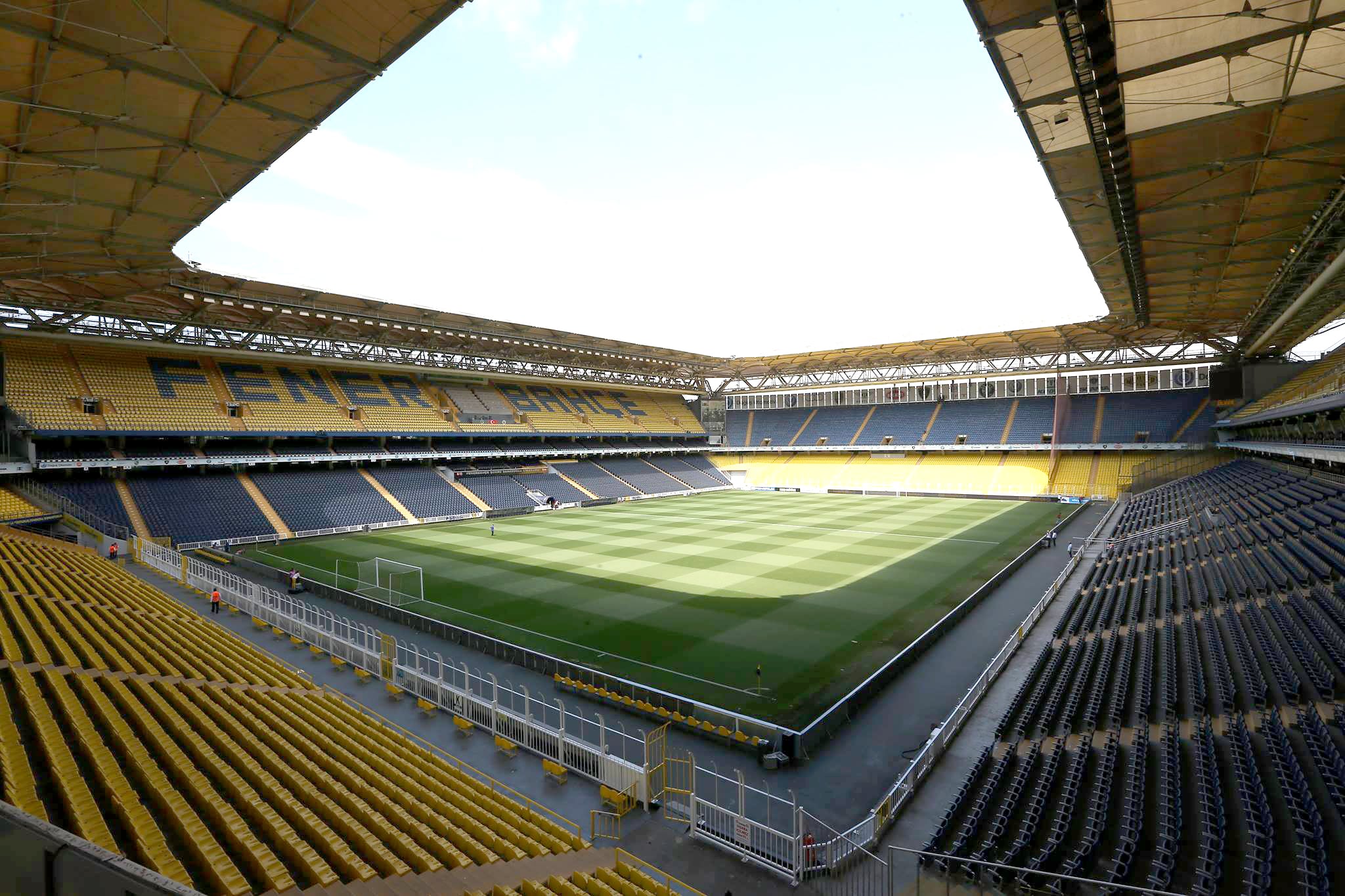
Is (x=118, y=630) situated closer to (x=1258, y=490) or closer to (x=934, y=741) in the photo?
(x=934, y=741)

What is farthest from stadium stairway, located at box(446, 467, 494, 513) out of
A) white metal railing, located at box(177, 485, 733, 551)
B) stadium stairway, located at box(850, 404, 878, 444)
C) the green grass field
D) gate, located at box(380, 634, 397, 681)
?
stadium stairway, located at box(850, 404, 878, 444)

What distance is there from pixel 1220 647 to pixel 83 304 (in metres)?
38.4

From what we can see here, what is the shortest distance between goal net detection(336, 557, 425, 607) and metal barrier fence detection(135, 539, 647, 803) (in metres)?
1.56

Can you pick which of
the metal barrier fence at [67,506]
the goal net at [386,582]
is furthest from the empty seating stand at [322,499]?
the goal net at [386,582]

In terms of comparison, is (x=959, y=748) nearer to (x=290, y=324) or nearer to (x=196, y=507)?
(x=196, y=507)

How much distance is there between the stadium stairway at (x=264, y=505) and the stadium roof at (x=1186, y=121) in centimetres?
3212

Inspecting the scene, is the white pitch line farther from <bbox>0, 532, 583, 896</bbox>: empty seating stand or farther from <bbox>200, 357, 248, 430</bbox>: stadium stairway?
<bbox>0, 532, 583, 896</bbox>: empty seating stand

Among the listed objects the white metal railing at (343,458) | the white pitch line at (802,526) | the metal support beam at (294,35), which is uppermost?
the metal support beam at (294,35)

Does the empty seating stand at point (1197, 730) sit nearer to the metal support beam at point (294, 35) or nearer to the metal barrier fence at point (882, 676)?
A: the metal barrier fence at point (882, 676)

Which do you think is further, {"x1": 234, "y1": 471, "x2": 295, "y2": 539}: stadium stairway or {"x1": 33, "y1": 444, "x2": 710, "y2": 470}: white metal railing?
{"x1": 234, "y1": 471, "x2": 295, "y2": 539}: stadium stairway

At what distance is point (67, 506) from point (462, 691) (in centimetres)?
2432

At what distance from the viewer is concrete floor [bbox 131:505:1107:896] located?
779cm

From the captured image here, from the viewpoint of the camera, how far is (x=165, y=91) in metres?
9.60

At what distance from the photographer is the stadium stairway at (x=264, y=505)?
97.3 ft
